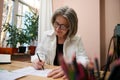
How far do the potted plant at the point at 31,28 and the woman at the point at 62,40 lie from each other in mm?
938

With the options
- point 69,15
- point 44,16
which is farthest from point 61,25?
point 44,16

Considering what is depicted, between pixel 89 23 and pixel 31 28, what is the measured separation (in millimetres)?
1128

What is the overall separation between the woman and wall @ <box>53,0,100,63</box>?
1322mm

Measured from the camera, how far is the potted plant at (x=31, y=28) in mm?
2650

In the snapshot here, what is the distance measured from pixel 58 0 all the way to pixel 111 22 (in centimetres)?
118

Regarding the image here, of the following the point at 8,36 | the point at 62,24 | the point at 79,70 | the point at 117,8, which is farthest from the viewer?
the point at 117,8

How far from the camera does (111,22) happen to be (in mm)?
3143

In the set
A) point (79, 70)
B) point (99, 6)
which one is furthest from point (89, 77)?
point (99, 6)

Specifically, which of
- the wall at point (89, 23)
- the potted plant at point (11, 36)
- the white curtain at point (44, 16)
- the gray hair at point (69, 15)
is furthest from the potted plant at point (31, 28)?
the gray hair at point (69, 15)

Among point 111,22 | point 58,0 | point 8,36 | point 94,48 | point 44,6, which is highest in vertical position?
point 58,0

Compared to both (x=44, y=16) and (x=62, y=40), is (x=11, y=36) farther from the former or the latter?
(x=62, y=40)

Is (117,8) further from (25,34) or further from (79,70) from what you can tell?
(79,70)

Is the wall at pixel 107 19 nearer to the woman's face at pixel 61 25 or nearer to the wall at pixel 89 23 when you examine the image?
the wall at pixel 89 23

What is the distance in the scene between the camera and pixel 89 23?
2.99 metres
